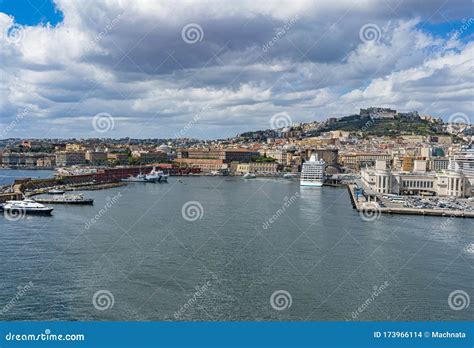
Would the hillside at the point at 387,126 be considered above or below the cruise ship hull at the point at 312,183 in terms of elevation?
above

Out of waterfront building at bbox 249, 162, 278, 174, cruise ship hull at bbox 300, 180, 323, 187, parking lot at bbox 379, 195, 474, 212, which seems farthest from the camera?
waterfront building at bbox 249, 162, 278, 174

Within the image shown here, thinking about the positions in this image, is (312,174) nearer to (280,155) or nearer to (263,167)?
(263,167)

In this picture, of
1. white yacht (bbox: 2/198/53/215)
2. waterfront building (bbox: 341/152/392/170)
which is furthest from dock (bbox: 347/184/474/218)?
waterfront building (bbox: 341/152/392/170)

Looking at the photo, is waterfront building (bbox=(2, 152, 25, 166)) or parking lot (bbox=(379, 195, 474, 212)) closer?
parking lot (bbox=(379, 195, 474, 212))

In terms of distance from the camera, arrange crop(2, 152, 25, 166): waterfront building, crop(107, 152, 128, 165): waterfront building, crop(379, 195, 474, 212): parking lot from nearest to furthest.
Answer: crop(379, 195, 474, 212): parking lot, crop(107, 152, 128, 165): waterfront building, crop(2, 152, 25, 166): waterfront building

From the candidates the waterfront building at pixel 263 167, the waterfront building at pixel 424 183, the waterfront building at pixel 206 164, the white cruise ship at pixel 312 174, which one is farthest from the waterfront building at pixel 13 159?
the waterfront building at pixel 424 183

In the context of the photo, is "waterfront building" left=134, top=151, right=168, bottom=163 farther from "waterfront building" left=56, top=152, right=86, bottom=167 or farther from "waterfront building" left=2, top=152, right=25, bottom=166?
"waterfront building" left=2, top=152, right=25, bottom=166

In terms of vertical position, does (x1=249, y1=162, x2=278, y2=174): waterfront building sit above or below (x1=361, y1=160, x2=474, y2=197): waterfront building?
below

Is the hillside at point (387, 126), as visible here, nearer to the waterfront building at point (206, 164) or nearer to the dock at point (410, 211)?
the waterfront building at point (206, 164)
